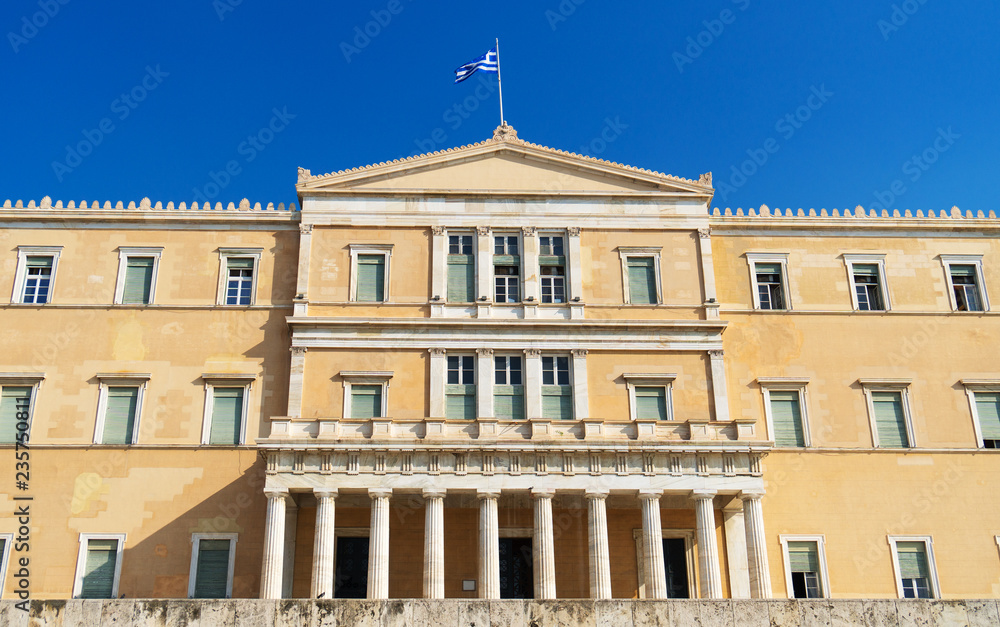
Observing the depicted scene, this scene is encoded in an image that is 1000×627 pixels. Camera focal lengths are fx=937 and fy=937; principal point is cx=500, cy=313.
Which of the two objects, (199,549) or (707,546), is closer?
(707,546)

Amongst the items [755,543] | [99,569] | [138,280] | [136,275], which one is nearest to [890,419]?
[755,543]

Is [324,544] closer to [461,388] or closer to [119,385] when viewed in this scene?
[461,388]

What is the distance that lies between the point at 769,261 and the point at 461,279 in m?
11.6

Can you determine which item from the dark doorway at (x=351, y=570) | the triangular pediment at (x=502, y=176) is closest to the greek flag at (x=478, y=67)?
the triangular pediment at (x=502, y=176)

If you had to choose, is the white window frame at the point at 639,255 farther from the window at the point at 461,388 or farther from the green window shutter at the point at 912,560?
the green window shutter at the point at 912,560

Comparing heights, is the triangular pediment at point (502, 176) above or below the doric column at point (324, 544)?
above

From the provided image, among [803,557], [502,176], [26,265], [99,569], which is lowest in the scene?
[99,569]

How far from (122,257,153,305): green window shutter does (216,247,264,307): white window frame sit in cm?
251

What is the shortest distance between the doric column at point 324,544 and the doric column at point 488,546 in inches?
174

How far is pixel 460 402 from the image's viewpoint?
3186cm

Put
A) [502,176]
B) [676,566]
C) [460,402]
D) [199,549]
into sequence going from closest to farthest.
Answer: [199,549], [676,566], [460,402], [502,176]

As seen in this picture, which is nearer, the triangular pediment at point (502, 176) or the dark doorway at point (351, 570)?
the dark doorway at point (351, 570)

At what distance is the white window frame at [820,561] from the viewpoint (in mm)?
Result: 30797

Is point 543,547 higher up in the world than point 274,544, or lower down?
lower down
